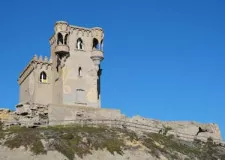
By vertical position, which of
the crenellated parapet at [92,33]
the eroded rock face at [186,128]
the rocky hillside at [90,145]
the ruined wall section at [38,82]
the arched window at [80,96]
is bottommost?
the rocky hillside at [90,145]

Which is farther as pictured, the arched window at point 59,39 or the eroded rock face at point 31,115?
the arched window at point 59,39

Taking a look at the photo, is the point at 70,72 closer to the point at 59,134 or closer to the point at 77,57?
the point at 77,57

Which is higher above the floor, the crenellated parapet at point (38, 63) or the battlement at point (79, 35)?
the battlement at point (79, 35)

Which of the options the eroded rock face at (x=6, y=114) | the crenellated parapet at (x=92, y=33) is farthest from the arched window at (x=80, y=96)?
the eroded rock face at (x=6, y=114)

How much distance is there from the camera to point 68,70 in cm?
7544

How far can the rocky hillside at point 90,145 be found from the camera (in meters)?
53.5

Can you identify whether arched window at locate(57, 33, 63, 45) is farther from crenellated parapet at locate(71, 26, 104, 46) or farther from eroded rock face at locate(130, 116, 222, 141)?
eroded rock face at locate(130, 116, 222, 141)

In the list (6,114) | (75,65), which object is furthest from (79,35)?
(6,114)

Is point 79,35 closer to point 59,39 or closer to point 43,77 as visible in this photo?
point 59,39

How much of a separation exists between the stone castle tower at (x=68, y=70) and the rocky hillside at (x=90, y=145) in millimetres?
12486

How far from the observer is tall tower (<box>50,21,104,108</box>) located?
75.1 metres

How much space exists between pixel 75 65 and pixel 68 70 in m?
1.31

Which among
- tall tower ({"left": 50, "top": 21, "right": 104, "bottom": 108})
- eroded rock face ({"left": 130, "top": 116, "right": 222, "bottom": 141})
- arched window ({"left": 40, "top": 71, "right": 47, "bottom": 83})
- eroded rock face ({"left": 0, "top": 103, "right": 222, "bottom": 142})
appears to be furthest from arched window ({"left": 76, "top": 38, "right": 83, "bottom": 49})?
eroded rock face ({"left": 130, "top": 116, "right": 222, "bottom": 141})

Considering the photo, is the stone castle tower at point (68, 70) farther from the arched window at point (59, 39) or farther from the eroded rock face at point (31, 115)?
the eroded rock face at point (31, 115)
